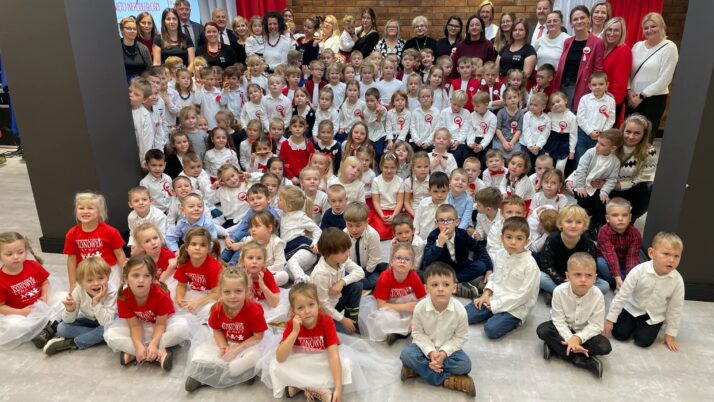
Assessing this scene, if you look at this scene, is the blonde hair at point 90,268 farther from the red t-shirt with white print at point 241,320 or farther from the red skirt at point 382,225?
the red skirt at point 382,225

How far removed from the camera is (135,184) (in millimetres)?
4441

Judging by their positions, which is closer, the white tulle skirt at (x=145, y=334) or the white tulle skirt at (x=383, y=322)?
the white tulle skirt at (x=145, y=334)

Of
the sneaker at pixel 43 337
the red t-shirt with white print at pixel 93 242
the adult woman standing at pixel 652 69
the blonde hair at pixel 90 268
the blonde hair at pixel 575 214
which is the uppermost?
the adult woman standing at pixel 652 69

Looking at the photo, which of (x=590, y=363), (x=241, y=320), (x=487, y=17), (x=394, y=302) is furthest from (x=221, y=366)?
(x=487, y=17)

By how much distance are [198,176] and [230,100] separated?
141 cm

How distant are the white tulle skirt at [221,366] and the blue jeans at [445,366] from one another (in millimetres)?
754

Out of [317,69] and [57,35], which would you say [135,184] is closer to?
[57,35]

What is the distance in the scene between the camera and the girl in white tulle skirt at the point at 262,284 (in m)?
2.87

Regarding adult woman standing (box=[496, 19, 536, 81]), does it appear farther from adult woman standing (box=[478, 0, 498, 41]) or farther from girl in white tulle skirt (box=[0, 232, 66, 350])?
girl in white tulle skirt (box=[0, 232, 66, 350])

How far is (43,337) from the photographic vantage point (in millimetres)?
3010

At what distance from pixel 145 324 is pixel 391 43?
454cm

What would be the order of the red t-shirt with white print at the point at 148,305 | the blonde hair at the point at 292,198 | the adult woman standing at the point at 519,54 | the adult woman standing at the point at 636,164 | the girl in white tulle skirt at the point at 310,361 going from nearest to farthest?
the girl in white tulle skirt at the point at 310,361, the red t-shirt with white print at the point at 148,305, the blonde hair at the point at 292,198, the adult woman standing at the point at 636,164, the adult woman standing at the point at 519,54

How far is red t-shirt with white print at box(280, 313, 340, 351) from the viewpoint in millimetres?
2523

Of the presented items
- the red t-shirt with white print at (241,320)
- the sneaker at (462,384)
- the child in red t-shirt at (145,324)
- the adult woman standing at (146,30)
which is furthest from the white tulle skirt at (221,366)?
the adult woman standing at (146,30)
